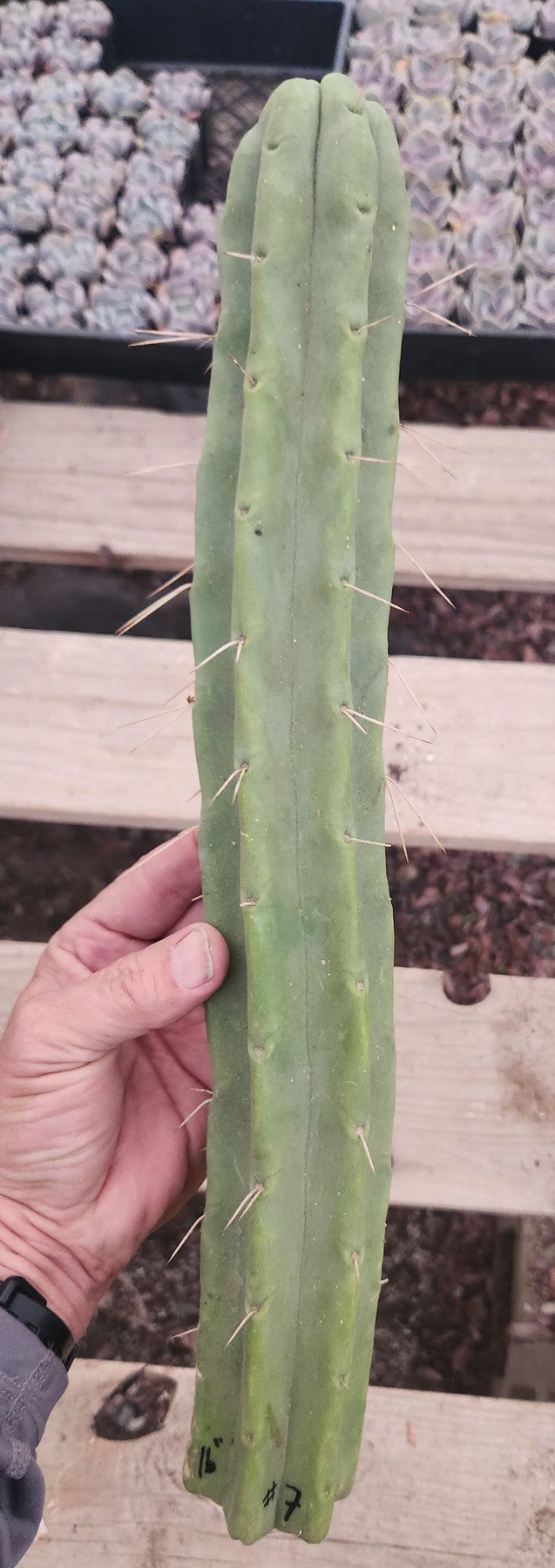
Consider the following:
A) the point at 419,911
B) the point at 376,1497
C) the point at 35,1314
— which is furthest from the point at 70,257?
the point at 376,1497

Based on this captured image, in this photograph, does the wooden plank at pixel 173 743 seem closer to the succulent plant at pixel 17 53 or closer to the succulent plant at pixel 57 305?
the succulent plant at pixel 57 305

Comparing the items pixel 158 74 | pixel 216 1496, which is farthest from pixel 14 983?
pixel 158 74

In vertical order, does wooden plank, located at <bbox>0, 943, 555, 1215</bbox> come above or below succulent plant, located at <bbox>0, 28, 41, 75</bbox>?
below

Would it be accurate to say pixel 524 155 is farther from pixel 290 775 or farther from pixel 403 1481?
pixel 403 1481

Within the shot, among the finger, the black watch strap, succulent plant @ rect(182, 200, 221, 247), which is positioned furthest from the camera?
succulent plant @ rect(182, 200, 221, 247)

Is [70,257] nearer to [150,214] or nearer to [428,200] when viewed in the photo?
[150,214]

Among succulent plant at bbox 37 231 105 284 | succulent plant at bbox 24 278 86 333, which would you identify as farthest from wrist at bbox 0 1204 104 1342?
succulent plant at bbox 37 231 105 284

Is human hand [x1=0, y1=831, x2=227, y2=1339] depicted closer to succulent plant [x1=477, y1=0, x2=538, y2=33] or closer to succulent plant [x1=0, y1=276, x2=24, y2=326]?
succulent plant [x1=0, y1=276, x2=24, y2=326]
